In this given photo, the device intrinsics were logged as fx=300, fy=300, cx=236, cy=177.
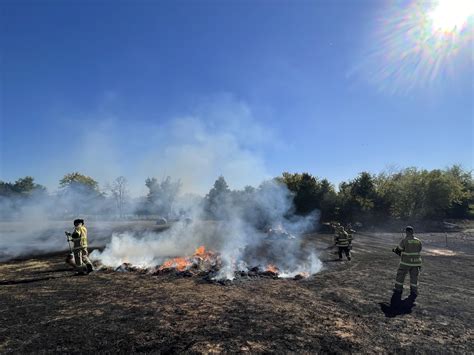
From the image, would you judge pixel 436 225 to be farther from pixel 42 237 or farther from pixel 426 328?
pixel 42 237

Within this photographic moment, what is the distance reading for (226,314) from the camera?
24.5 ft

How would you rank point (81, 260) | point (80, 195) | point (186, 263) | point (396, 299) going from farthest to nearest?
point (80, 195) < point (186, 263) < point (81, 260) < point (396, 299)

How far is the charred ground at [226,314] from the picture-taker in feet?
19.5

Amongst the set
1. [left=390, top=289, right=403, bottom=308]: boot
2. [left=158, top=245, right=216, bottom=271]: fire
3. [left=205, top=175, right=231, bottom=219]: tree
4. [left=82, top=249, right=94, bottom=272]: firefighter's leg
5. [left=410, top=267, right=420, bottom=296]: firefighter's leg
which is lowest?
[left=390, top=289, right=403, bottom=308]: boot

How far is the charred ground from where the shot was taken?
19.5 ft

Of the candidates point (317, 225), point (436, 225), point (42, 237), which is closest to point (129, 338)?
point (42, 237)

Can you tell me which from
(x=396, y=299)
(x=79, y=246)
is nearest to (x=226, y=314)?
(x=396, y=299)

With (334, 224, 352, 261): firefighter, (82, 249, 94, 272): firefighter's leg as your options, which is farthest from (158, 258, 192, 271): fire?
(334, 224, 352, 261): firefighter

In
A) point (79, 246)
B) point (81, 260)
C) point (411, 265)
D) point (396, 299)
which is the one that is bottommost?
point (396, 299)

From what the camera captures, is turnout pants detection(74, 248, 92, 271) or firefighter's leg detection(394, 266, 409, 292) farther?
turnout pants detection(74, 248, 92, 271)

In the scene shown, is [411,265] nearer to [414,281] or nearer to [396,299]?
[414,281]

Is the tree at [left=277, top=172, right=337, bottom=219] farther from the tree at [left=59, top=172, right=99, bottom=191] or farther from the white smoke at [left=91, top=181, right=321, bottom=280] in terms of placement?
the tree at [left=59, top=172, right=99, bottom=191]

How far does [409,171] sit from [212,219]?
35010mm

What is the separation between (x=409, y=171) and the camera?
50.5 m
